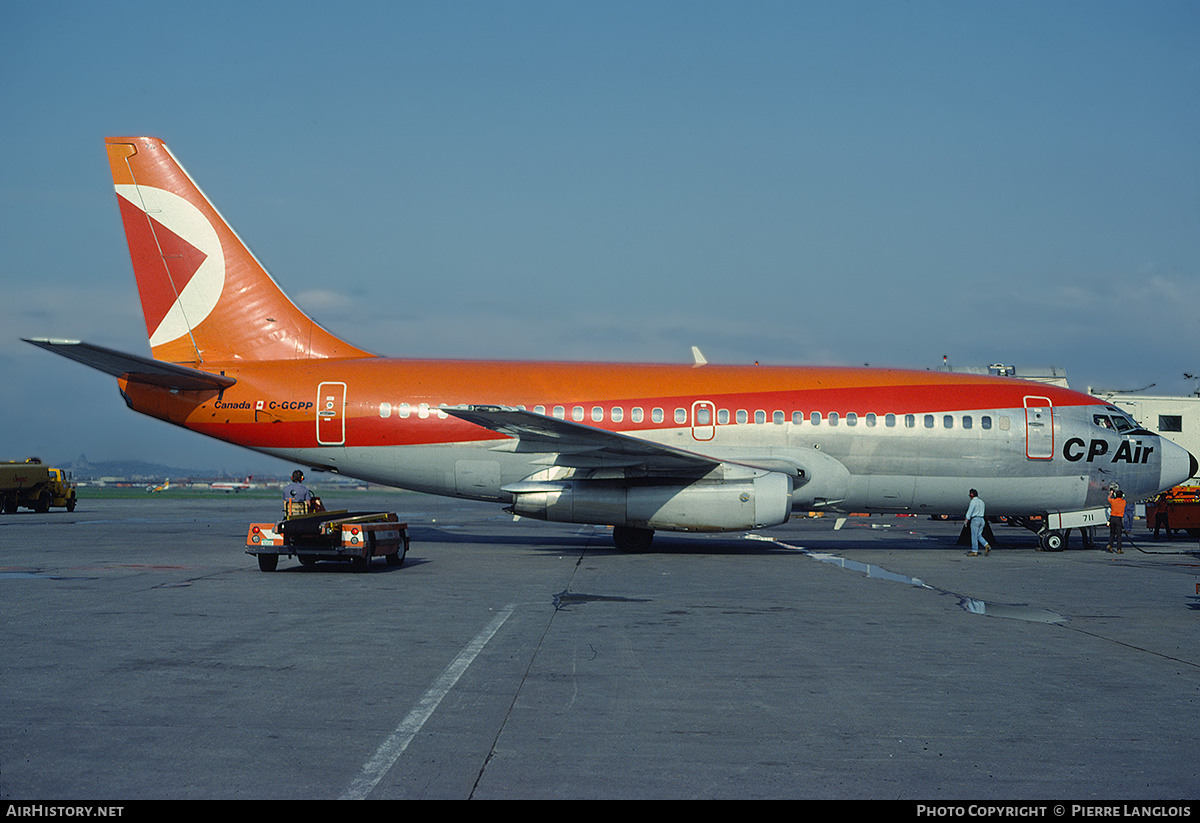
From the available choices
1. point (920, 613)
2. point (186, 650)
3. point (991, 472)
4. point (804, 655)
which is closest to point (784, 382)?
point (991, 472)

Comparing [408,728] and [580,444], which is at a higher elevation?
[580,444]

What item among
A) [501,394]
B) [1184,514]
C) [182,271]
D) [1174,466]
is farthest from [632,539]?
[1184,514]

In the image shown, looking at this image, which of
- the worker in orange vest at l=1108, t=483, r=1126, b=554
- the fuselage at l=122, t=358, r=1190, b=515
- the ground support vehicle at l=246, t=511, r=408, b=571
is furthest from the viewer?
the worker in orange vest at l=1108, t=483, r=1126, b=554

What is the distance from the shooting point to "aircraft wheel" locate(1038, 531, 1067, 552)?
23859mm

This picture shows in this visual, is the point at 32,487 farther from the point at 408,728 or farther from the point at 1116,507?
the point at 408,728

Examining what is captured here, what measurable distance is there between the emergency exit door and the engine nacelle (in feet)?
14.1

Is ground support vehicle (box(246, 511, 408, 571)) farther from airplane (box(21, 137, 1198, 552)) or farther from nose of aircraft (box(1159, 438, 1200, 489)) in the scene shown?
nose of aircraft (box(1159, 438, 1200, 489))

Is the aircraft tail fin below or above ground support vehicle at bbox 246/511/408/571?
above

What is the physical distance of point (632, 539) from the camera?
22.1 meters

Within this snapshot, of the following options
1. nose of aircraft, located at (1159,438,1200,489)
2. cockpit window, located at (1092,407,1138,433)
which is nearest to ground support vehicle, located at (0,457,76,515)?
cockpit window, located at (1092,407,1138,433)

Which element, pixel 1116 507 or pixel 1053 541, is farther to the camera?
pixel 1053 541

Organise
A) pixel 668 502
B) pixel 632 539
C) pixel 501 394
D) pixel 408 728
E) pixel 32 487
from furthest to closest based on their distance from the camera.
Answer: pixel 32 487 < pixel 501 394 < pixel 632 539 < pixel 668 502 < pixel 408 728

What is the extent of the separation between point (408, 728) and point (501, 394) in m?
16.1

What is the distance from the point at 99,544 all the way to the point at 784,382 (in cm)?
1676
